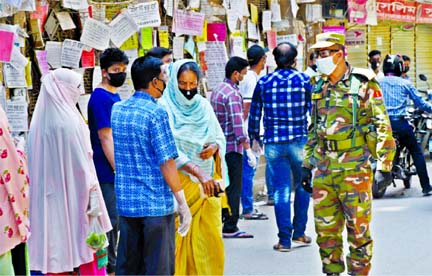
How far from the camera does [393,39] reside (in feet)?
63.0

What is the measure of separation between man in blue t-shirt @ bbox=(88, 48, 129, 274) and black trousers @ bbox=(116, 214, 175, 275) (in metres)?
1.14

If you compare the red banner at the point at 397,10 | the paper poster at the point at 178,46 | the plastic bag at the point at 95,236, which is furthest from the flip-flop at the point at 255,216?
the red banner at the point at 397,10

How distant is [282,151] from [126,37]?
2.26m

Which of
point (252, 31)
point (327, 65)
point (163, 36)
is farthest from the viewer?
point (252, 31)

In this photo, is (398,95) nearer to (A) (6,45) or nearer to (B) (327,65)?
(B) (327,65)

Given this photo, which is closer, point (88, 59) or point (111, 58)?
point (111, 58)

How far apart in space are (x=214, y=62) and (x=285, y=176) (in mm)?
3238

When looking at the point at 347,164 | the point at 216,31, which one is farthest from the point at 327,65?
the point at 216,31

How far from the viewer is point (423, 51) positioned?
20531 millimetres

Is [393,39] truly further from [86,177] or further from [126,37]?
[86,177]

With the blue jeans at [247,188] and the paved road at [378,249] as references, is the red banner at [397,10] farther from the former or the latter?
the blue jeans at [247,188]

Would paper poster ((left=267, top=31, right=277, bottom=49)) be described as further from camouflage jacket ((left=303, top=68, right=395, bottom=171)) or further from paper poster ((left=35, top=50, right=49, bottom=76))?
camouflage jacket ((left=303, top=68, right=395, bottom=171))

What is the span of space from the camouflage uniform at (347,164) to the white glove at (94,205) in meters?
1.54

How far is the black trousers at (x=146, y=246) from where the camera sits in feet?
17.9
